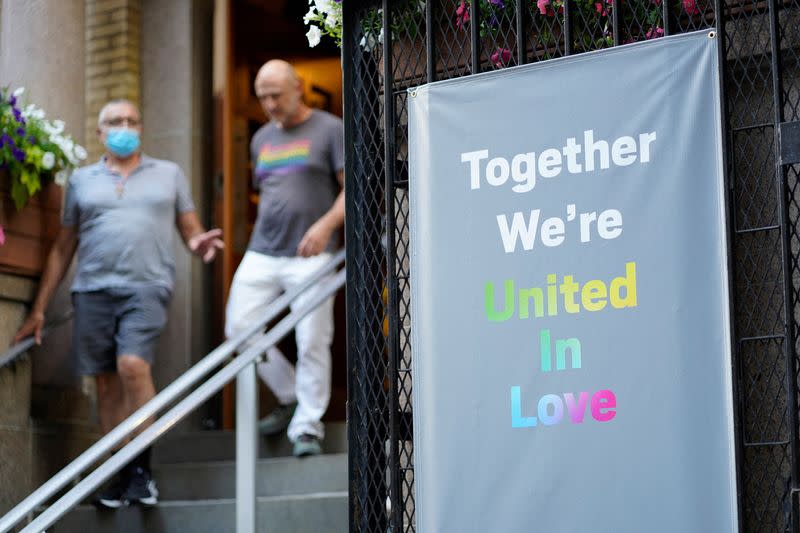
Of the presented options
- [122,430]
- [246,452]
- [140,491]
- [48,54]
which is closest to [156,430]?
[122,430]

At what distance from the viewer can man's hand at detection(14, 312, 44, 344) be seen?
7816 millimetres

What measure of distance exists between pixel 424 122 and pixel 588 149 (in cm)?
59

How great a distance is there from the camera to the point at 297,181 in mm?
7824

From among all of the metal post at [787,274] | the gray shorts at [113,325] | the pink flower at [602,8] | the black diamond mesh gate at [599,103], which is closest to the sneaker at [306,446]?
the gray shorts at [113,325]

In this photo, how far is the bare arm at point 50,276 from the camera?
25.7 ft

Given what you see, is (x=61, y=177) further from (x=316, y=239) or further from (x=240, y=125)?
(x=240, y=125)

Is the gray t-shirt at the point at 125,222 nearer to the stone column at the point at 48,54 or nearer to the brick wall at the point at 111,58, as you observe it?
the stone column at the point at 48,54

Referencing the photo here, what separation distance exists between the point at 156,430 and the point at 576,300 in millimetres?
2403

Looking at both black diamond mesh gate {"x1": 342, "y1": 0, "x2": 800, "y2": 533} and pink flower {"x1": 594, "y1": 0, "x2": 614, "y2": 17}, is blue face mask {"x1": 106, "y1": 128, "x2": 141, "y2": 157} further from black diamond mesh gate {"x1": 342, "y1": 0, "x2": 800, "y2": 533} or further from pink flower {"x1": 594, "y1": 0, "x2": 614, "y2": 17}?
pink flower {"x1": 594, "y1": 0, "x2": 614, "y2": 17}

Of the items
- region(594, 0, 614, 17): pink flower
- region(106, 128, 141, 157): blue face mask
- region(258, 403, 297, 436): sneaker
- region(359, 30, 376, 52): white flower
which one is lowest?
region(258, 403, 297, 436): sneaker

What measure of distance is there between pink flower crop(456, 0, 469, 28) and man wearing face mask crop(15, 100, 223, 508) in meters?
2.93

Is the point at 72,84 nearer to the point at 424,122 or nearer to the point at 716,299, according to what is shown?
the point at 424,122

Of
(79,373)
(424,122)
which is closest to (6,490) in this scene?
(79,373)

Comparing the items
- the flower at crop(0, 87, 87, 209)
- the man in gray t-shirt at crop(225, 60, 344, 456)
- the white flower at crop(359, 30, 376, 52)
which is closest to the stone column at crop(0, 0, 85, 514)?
the flower at crop(0, 87, 87, 209)
